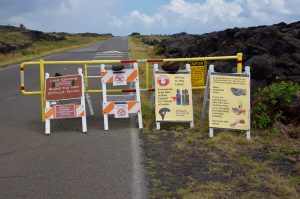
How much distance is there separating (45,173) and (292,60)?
798 cm

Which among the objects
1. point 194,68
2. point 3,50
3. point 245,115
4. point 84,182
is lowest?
point 84,182

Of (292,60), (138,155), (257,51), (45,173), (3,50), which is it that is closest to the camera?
(45,173)

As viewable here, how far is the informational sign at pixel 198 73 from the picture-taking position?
420 inches

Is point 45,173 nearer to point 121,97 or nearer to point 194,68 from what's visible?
point 121,97

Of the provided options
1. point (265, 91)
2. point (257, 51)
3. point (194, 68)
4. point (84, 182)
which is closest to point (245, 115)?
point (265, 91)

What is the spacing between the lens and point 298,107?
Result: 915cm

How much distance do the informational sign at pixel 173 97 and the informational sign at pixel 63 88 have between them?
5.37ft

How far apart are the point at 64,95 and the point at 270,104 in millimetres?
4155

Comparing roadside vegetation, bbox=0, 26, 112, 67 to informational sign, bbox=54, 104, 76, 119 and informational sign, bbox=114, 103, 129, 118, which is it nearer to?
informational sign, bbox=54, 104, 76, 119

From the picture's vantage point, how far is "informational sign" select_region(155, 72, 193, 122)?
9.54 meters

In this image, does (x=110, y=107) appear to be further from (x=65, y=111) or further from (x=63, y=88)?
(x=63, y=88)

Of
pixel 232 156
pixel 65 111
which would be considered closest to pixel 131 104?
pixel 65 111

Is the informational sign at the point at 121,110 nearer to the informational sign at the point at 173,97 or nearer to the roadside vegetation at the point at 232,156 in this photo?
the roadside vegetation at the point at 232,156

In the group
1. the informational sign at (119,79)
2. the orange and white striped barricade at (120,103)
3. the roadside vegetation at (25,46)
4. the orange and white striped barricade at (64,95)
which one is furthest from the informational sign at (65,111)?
the roadside vegetation at (25,46)
